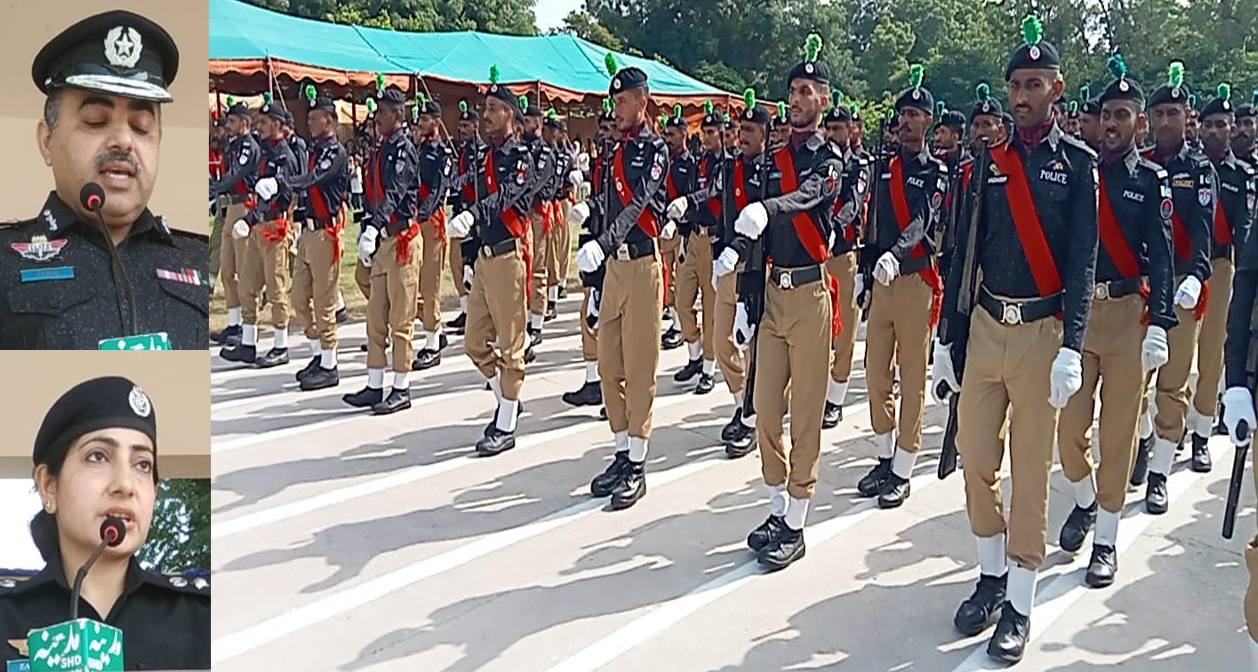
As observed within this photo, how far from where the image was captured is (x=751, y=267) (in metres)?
4.93

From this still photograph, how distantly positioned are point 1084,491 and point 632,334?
2364 millimetres

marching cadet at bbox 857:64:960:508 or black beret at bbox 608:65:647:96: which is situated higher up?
black beret at bbox 608:65:647:96

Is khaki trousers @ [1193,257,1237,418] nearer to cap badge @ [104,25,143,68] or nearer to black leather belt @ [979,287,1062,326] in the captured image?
black leather belt @ [979,287,1062,326]

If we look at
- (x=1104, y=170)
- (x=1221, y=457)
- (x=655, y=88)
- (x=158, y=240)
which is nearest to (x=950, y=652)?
(x=1104, y=170)

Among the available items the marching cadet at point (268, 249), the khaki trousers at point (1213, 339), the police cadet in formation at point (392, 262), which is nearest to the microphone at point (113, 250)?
the police cadet in formation at point (392, 262)

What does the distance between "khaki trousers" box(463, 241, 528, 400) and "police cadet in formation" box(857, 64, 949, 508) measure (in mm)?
2103

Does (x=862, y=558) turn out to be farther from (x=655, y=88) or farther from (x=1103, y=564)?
(x=655, y=88)

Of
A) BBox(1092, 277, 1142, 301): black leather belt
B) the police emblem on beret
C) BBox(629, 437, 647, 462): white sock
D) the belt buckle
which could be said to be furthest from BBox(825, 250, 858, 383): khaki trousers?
the police emblem on beret

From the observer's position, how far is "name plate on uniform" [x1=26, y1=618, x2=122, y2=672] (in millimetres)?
2088

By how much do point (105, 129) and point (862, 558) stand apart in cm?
394

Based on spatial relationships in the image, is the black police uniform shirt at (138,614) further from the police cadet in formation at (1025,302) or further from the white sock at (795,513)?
the white sock at (795,513)

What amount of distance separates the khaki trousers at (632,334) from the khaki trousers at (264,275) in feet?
13.2

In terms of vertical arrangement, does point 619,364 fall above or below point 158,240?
below

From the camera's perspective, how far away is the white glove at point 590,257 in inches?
217
